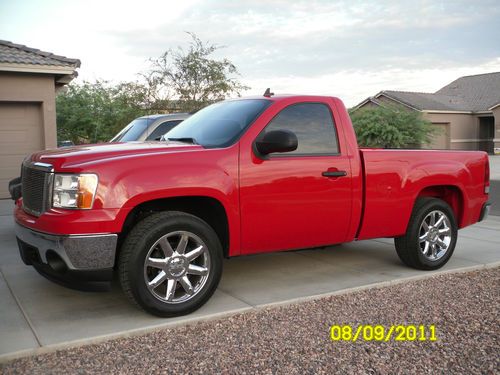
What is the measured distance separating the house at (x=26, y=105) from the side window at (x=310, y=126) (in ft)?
32.8

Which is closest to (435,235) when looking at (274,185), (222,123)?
(274,185)

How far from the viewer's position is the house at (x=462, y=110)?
3822 cm

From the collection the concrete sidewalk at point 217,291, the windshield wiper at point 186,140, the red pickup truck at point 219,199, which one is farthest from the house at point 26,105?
the windshield wiper at point 186,140

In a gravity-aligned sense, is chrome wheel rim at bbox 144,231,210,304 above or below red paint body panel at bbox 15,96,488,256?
below

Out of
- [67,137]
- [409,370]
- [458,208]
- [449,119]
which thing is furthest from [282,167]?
[449,119]

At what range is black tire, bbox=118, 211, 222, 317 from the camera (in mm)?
4293

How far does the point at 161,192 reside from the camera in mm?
4363

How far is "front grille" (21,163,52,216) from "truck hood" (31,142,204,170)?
0.08 metres

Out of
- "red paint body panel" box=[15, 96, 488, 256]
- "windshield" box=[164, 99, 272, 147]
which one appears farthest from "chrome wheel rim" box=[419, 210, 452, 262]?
"windshield" box=[164, 99, 272, 147]

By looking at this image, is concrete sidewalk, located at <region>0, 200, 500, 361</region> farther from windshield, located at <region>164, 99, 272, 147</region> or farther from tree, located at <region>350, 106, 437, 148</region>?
tree, located at <region>350, 106, 437, 148</region>

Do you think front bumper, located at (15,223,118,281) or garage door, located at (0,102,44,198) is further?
garage door, located at (0,102,44,198)

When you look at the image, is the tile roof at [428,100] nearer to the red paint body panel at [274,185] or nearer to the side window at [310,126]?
the red paint body panel at [274,185]

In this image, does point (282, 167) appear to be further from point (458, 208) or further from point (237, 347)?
point (458, 208)

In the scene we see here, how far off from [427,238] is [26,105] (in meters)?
11.1
